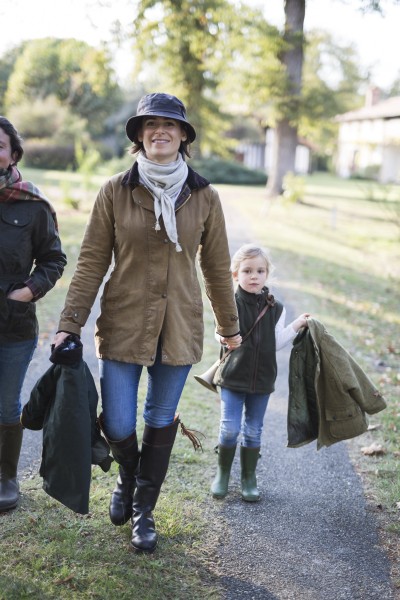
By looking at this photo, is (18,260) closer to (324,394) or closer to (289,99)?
(324,394)

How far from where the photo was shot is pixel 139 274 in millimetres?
3049

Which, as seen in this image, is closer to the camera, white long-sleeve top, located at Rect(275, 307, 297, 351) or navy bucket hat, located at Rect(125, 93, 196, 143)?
navy bucket hat, located at Rect(125, 93, 196, 143)

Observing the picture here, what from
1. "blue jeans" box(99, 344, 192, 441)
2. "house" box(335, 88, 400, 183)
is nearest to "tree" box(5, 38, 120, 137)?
"house" box(335, 88, 400, 183)

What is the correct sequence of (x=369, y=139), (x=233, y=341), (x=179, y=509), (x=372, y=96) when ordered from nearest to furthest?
(x=233, y=341), (x=179, y=509), (x=369, y=139), (x=372, y=96)

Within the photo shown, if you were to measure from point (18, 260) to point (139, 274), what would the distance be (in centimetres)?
65

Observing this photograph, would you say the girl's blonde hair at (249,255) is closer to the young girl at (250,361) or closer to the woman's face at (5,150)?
the young girl at (250,361)

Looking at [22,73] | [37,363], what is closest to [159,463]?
[37,363]

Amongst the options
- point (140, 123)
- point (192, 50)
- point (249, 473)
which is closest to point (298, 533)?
point (249, 473)

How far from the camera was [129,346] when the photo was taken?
9.99ft

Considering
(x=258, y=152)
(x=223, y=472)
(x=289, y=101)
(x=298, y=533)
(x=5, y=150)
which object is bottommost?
(x=258, y=152)

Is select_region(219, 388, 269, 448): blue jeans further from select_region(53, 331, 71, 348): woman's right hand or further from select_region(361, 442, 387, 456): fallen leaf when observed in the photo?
select_region(361, 442, 387, 456): fallen leaf

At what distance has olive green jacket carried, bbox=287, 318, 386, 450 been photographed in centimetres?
379

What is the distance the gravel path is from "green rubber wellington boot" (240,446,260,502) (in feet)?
0.21

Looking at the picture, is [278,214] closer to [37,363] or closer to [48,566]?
[37,363]
